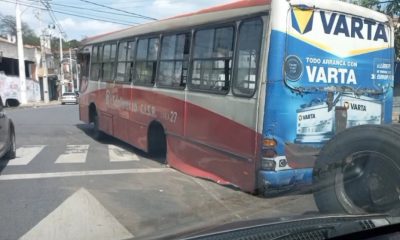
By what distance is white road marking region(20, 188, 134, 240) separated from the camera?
19.0 feet

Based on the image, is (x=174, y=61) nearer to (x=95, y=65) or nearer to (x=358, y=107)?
(x=358, y=107)

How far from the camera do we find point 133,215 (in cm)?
669

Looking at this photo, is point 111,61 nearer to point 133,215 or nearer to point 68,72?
point 133,215

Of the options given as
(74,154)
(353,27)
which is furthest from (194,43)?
(74,154)

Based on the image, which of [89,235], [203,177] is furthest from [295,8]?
[89,235]

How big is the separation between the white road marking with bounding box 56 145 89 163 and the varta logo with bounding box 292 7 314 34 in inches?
231

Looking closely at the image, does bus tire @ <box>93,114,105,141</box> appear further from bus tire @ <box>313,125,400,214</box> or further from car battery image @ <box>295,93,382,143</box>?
bus tire @ <box>313,125,400,214</box>

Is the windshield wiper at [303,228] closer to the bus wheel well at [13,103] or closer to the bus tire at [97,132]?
the bus tire at [97,132]

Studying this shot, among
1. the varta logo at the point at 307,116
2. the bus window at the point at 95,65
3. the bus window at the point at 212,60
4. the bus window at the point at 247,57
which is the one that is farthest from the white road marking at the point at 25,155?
the varta logo at the point at 307,116

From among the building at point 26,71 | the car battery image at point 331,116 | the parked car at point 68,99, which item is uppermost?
the car battery image at point 331,116

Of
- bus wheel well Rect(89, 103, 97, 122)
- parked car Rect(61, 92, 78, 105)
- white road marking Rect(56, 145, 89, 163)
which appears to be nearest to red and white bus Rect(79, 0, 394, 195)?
white road marking Rect(56, 145, 89, 163)

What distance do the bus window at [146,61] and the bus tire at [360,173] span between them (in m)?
4.88

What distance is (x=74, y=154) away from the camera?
1204cm

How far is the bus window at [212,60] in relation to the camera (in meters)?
7.51
